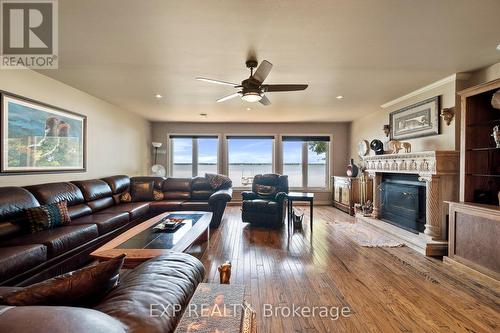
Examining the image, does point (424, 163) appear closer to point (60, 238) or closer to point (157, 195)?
point (60, 238)

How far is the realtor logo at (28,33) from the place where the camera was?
2.09 m

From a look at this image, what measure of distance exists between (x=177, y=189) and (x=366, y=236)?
153 inches

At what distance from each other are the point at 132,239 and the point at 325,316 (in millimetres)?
2026

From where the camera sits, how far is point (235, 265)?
2.94m

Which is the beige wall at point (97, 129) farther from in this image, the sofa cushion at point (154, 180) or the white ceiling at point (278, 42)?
the sofa cushion at point (154, 180)

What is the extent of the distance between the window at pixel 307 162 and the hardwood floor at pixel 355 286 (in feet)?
12.1

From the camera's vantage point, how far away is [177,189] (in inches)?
211

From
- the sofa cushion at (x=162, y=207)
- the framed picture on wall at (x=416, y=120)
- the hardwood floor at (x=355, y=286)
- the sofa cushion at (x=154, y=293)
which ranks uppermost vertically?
the framed picture on wall at (x=416, y=120)

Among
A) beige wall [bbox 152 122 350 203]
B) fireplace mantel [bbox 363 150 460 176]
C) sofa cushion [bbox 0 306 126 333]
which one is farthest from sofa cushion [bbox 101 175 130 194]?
fireplace mantel [bbox 363 150 460 176]

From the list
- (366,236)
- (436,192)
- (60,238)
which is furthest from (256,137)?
(60,238)

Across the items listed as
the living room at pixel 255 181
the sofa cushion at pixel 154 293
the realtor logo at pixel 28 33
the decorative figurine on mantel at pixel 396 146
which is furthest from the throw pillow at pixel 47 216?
the decorative figurine on mantel at pixel 396 146

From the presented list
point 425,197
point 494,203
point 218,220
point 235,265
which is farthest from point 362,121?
point 235,265

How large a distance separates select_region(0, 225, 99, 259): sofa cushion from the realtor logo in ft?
6.75

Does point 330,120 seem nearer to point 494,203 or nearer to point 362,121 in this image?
point 362,121
